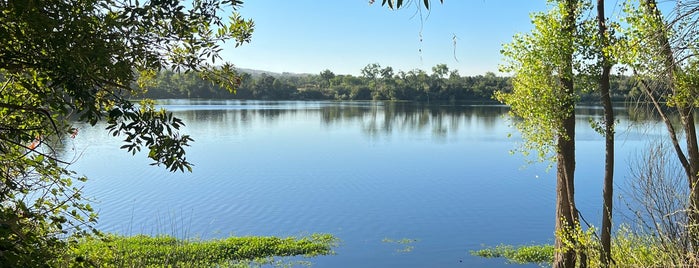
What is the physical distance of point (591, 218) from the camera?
1262 centimetres

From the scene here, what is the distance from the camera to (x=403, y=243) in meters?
11.3

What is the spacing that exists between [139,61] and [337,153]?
21.1 meters

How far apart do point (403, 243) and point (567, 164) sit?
5.23 metres

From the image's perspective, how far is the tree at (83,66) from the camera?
1.73 m

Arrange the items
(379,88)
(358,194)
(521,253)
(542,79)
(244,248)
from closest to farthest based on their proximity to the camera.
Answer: (542,79), (244,248), (521,253), (358,194), (379,88)

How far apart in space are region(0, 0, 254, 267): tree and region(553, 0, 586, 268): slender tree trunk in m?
4.89

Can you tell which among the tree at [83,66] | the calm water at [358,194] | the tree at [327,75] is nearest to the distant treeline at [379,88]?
the tree at [327,75]

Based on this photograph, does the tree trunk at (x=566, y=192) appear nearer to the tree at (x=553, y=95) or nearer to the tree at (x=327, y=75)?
the tree at (x=553, y=95)

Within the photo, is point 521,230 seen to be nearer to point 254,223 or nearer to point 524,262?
point 524,262

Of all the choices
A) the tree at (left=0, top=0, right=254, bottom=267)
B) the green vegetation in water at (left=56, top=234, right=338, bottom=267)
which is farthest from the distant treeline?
the tree at (left=0, top=0, right=254, bottom=267)

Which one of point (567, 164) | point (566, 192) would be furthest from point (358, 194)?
point (567, 164)

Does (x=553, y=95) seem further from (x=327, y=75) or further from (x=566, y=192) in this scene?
(x=327, y=75)

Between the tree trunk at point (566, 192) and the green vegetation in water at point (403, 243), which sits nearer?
the tree trunk at point (566, 192)

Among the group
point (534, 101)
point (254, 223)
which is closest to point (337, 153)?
point (254, 223)
